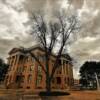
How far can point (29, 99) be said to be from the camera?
13.3m

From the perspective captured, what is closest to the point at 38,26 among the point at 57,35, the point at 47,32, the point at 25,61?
the point at 47,32

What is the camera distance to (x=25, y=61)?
210ft

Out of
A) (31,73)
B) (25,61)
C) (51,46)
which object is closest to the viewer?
(51,46)

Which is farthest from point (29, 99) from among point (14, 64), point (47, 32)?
point (14, 64)

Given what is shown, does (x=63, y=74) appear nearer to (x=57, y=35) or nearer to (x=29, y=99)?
(x=57, y=35)

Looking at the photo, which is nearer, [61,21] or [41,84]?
[61,21]

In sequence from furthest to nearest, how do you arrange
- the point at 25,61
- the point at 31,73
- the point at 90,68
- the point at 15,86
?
1. the point at 90,68
2. the point at 25,61
3. the point at 31,73
4. the point at 15,86

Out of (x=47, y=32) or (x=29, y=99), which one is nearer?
(x=29, y=99)

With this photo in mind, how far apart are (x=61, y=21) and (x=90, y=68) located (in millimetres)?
48402

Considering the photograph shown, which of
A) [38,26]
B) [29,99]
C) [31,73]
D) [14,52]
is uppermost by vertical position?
[14,52]

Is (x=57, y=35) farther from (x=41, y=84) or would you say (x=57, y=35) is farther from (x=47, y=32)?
(x=41, y=84)

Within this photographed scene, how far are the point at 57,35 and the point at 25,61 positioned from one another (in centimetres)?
4058

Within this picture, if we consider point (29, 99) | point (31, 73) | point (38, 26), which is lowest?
point (29, 99)

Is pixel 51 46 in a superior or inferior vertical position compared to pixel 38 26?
inferior
